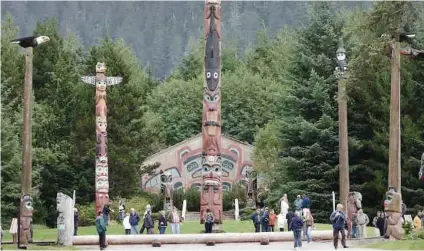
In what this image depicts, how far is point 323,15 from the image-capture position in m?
50.8

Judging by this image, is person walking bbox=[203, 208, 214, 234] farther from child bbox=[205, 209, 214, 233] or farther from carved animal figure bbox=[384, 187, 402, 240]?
carved animal figure bbox=[384, 187, 402, 240]

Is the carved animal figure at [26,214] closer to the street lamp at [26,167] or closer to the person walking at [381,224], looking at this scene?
the street lamp at [26,167]

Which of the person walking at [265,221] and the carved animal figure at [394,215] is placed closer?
the carved animal figure at [394,215]

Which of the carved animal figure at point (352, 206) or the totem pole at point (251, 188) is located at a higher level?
the totem pole at point (251, 188)

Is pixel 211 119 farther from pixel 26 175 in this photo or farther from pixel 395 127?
pixel 395 127

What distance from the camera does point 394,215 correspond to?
29438 mm

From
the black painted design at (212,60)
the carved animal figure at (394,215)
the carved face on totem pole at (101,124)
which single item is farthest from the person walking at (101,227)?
the carved face on totem pole at (101,124)

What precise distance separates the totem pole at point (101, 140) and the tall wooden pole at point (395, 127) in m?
13.9

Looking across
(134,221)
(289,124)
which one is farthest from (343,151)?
(289,124)

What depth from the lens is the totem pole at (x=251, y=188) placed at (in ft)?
186

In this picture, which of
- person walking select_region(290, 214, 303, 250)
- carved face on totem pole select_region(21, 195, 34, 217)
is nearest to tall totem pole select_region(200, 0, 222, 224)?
carved face on totem pole select_region(21, 195, 34, 217)

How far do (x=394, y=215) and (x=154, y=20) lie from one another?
144 metres

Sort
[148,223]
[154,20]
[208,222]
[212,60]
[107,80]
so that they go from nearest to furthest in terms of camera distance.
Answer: [148,223]
[208,222]
[212,60]
[107,80]
[154,20]

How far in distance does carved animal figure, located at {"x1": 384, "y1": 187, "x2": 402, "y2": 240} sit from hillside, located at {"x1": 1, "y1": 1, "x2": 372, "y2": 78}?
117 metres
